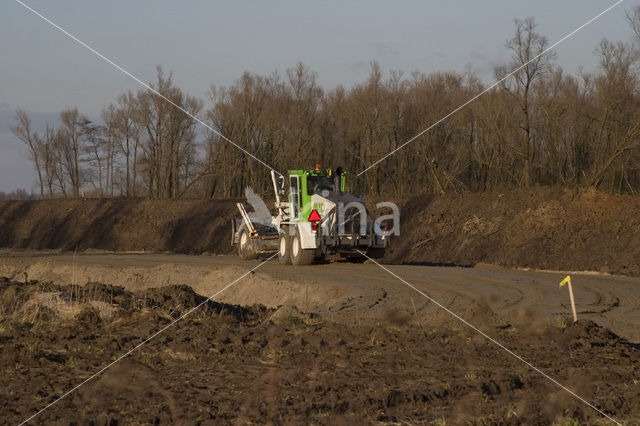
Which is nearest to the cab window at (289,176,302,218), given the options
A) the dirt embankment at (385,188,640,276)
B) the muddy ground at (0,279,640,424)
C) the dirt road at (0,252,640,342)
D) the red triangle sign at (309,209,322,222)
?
the red triangle sign at (309,209,322,222)

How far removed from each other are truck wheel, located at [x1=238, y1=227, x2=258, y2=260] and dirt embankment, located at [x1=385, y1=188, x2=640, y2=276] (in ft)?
23.1

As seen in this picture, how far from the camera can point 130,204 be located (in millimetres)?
52250

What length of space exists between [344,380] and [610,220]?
71.0 feet

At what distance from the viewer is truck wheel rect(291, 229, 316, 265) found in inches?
992

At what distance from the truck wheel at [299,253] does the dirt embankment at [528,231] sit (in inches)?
306

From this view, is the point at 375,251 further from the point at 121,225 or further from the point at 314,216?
the point at 121,225

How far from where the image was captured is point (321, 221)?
2431 cm

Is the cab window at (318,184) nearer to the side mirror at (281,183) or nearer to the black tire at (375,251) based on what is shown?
the side mirror at (281,183)

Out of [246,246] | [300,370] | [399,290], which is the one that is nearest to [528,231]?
[246,246]

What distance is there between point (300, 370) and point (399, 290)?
936cm

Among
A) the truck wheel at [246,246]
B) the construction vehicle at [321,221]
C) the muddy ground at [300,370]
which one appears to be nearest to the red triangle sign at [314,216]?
the construction vehicle at [321,221]

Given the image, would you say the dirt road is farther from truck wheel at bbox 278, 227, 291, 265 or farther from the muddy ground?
the muddy ground

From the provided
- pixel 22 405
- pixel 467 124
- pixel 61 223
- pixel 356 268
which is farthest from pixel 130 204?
pixel 22 405

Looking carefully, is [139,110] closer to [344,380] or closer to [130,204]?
[130,204]
